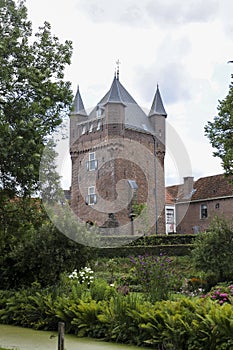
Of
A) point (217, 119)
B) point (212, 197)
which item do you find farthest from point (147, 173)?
point (212, 197)

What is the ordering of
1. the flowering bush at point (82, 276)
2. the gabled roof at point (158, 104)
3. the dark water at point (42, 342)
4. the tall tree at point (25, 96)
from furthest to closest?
1. the gabled roof at point (158, 104)
2. the flowering bush at point (82, 276)
3. the tall tree at point (25, 96)
4. the dark water at point (42, 342)

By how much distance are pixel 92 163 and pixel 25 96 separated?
14851 millimetres

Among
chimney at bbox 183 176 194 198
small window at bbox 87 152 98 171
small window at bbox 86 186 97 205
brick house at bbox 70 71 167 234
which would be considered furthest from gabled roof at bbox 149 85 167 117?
small window at bbox 87 152 98 171

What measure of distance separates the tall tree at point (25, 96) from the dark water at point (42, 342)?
3.22m

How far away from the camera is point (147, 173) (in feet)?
100

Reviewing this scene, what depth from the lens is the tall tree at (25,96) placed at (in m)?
10.6

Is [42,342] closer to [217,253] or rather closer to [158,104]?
[217,253]

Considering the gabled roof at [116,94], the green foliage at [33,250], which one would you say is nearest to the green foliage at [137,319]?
the green foliage at [33,250]

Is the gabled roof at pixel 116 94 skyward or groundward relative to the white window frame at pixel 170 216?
skyward

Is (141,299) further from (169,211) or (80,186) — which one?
(169,211)

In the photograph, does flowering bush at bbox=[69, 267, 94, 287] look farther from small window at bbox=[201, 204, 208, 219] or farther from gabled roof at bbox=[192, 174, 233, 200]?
small window at bbox=[201, 204, 208, 219]

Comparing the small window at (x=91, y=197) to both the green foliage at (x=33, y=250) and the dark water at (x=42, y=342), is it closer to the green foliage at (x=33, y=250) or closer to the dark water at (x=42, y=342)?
the green foliage at (x=33, y=250)

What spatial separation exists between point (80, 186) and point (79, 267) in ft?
39.3

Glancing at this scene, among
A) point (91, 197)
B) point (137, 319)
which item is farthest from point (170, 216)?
point (137, 319)
